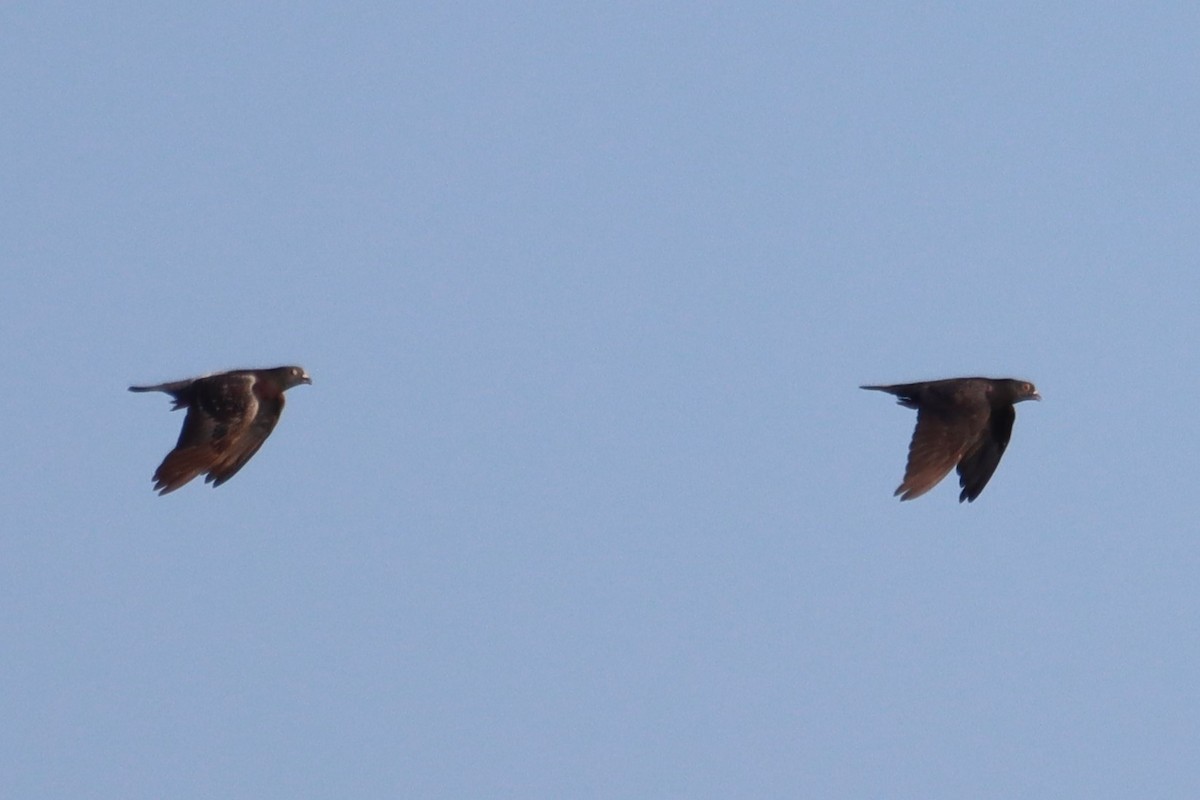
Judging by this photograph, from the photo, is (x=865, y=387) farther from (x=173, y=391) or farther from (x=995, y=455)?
(x=173, y=391)

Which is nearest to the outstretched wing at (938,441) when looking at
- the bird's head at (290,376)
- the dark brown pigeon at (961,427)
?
the dark brown pigeon at (961,427)

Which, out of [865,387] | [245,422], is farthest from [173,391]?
[865,387]

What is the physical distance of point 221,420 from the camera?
38594mm

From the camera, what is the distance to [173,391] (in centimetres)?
3878

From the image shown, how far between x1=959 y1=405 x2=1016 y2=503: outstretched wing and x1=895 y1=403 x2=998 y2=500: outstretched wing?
0.08m

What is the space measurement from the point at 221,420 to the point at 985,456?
9.41 m

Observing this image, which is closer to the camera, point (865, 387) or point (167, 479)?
point (167, 479)

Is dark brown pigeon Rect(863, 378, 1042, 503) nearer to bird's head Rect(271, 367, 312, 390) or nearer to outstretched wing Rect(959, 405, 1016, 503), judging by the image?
outstretched wing Rect(959, 405, 1016, 503)

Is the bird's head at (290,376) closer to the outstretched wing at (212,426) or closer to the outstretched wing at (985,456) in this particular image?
the outstretched wing at (212,426)

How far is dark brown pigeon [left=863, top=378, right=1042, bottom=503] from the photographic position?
131 feet

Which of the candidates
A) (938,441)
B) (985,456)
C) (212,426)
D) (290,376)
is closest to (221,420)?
(212,426)

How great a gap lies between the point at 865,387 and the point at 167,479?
8.98 metres

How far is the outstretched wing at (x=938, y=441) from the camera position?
39.4 metres

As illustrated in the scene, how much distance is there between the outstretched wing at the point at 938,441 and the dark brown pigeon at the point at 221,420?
25.4 ft
